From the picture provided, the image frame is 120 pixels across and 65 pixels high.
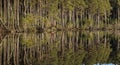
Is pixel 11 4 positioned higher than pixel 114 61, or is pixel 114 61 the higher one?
pixel 11 4

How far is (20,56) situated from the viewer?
27.2 metres

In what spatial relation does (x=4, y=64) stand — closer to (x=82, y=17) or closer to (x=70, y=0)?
(x=70, y=0)

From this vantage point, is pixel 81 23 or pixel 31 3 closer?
pixel 31 3

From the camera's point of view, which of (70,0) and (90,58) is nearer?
(90,58)

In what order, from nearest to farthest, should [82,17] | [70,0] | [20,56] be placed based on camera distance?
[20,56] < [70,0] < [82,17]

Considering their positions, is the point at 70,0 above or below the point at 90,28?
above

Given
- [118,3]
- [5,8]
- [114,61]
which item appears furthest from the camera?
[118,3]

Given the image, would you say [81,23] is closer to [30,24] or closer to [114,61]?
[30,24]

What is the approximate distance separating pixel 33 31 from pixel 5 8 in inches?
256

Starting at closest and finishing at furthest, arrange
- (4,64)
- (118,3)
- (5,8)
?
(4,64) → (5,8) → (118,3)

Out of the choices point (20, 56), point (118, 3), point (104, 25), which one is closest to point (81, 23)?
point (104, 25)

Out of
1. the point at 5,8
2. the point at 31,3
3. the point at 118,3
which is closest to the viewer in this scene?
the point at 5,8

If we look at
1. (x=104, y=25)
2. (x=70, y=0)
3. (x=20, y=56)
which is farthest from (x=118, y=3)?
(x=20, y=56)

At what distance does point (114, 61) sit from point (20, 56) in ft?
23.1
